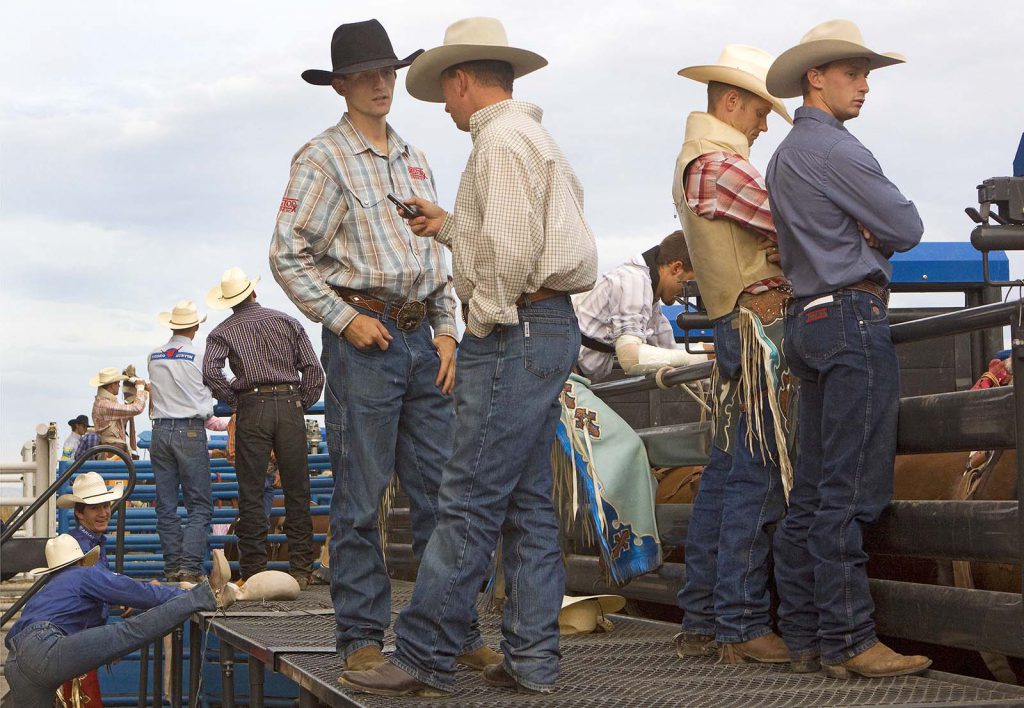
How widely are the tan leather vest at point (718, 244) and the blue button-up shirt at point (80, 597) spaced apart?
4.24 metres

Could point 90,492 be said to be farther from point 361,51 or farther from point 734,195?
point 734,195

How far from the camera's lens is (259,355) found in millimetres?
9625

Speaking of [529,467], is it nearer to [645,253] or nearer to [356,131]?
[356,131]

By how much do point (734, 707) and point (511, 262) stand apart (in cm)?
133

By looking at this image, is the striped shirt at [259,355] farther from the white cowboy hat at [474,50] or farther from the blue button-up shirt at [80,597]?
the white cowboy hat at [474,50]

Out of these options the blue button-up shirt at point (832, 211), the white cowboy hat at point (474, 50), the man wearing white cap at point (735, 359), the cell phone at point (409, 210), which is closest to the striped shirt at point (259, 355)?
the man wearing white cap at point (735, 359)

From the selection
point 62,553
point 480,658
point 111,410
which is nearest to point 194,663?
point 62,553

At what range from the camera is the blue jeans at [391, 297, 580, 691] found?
13.0 feet

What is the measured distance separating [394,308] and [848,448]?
154 centimetres

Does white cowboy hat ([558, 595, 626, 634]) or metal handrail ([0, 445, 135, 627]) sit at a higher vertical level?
metal handrail ([0, 445, 135, 627])

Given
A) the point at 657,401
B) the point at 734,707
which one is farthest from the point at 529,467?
the point at 657,401

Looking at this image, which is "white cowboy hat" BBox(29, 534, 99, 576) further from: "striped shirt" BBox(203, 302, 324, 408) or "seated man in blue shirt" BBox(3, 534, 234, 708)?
"striped shirt" BBox(203, 302, 324, 408)

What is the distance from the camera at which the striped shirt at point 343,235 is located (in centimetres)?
460

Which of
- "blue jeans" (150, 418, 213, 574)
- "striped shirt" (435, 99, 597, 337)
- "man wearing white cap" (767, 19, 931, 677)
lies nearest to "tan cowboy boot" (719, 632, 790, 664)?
"man wearing white cap" (767, 19, 931, 677)
